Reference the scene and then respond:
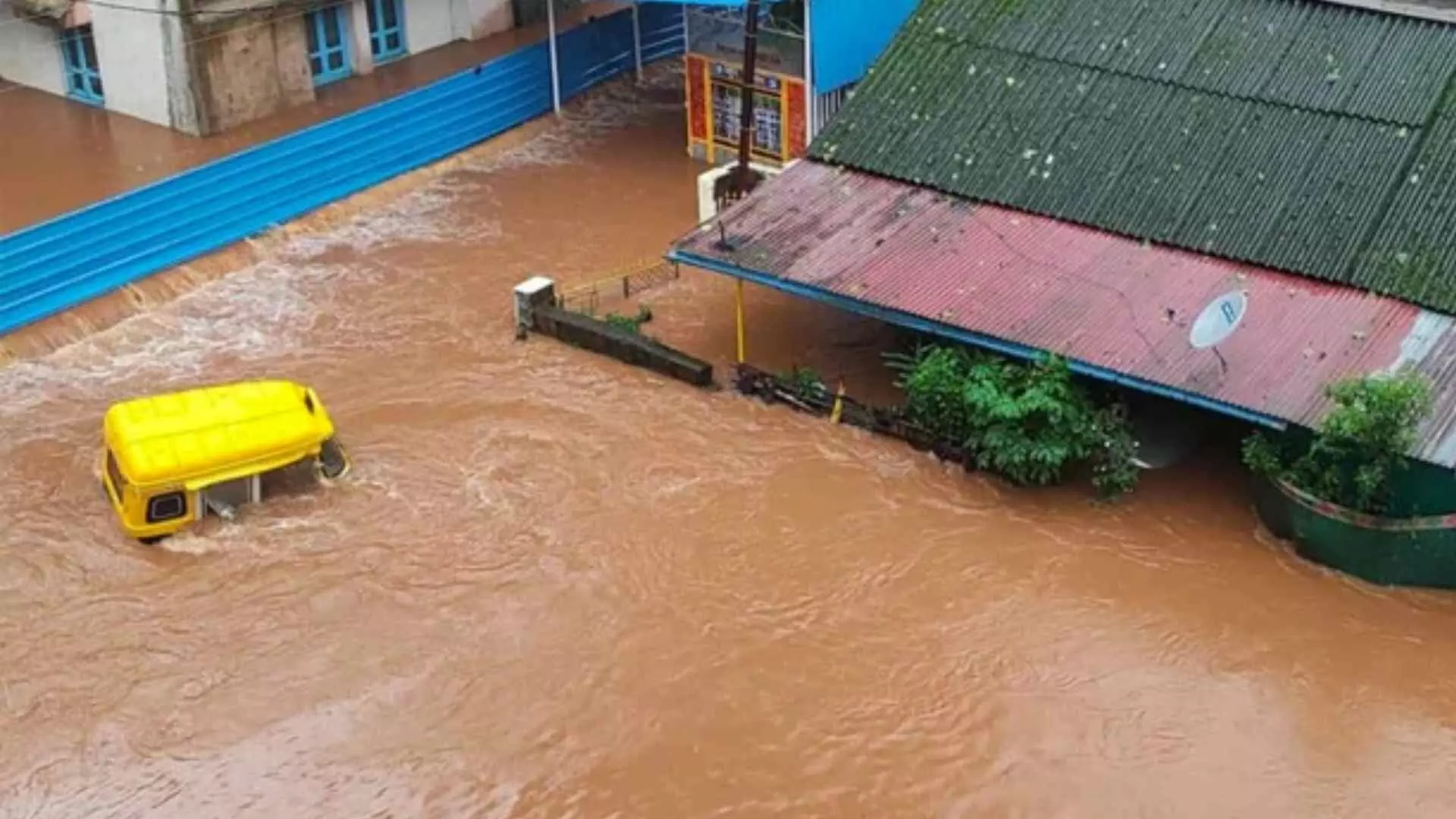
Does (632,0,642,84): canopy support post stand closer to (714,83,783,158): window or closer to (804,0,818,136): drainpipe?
(714,83,783,158): window

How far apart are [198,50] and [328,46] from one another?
2847 mm

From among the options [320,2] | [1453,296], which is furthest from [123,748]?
→ [320,2]

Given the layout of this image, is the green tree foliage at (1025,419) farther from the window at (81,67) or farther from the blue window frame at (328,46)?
the window at (81,67)

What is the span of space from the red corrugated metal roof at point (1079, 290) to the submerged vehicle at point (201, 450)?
5.06m

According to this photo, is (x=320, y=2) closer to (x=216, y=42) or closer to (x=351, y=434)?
(x=216, y=42)

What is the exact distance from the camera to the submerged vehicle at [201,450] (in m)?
17.5

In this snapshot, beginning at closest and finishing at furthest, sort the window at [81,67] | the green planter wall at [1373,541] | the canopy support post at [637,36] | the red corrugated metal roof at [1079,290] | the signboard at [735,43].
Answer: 1. the green planter wall at [1373,541]
2. the red corrugated metal roof at [1079,290]
3. the signboard at [735,43]
4. the window at [81,67]
5. the canopy support post at [637,36]

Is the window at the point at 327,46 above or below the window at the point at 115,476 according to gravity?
above

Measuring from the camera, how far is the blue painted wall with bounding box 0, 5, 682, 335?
22188mm

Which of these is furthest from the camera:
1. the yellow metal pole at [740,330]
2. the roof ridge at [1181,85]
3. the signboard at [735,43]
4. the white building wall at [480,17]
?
the white building wall at [480,17]

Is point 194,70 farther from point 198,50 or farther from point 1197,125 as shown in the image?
point 1197,125

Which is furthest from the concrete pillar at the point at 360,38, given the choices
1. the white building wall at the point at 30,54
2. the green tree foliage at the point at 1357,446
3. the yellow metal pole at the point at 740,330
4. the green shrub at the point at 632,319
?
the green tree foliage at the point at 1357,446

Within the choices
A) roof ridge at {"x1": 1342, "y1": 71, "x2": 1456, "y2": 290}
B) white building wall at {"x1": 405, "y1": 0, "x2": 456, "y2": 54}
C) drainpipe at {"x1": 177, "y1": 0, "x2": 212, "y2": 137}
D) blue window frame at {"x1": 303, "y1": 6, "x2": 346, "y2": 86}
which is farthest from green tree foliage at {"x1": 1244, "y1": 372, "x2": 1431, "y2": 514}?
white building wall at {"x1": 405, "y1": 0, "x2": 456, "y2": 54}

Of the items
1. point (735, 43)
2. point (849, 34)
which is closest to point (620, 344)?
point (849, 34)
